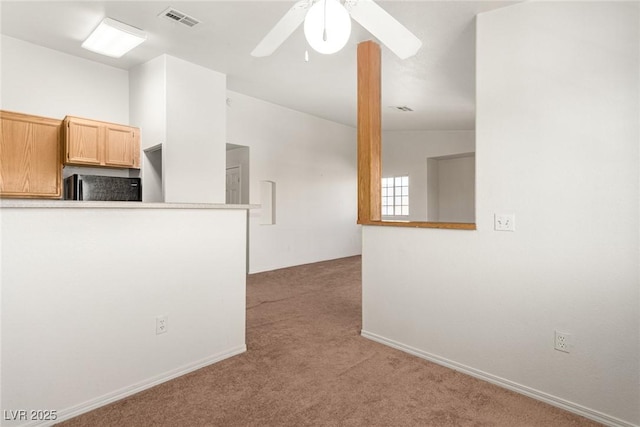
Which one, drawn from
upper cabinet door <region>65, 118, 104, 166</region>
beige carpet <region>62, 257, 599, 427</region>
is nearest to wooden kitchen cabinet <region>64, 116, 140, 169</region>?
upper cabinet door <region>65, 118, 104, 166</region>

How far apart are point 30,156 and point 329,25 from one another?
4.07 m

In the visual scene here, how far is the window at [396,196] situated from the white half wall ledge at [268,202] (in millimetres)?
3462

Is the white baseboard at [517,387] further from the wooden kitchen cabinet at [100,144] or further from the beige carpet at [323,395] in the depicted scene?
the wooden kitchen cabinet at [100,144]

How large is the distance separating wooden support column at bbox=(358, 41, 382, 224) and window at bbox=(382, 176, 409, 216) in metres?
5.48

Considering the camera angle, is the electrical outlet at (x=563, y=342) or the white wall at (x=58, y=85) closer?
the electrical outlet at (x=563, y=342)

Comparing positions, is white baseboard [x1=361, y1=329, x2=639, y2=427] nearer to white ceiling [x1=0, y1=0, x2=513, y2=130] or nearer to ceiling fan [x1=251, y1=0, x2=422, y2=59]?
ceiling fan [x1=251, y1=0, x2=422, y2=59]

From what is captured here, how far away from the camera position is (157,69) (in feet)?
13.9

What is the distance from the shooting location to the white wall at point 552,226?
180cm

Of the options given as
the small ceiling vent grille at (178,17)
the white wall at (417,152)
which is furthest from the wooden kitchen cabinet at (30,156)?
the white wall at (417,152)

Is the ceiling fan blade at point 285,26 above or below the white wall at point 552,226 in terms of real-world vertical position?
above

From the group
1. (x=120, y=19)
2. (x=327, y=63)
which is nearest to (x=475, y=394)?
(x=327, y=63)

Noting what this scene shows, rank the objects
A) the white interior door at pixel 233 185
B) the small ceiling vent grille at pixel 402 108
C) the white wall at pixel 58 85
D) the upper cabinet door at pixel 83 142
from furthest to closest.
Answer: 1. the white interior door at pixel 233 185
2. the small ceiling vent grille at pixel 402 108
3. the upper cabinet door at pixel 83 142
4. the white wall at pixel 58 85

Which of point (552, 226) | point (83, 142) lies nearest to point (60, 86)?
point (83, 142)

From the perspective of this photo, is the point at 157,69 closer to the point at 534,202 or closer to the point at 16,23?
the point at 16,23
